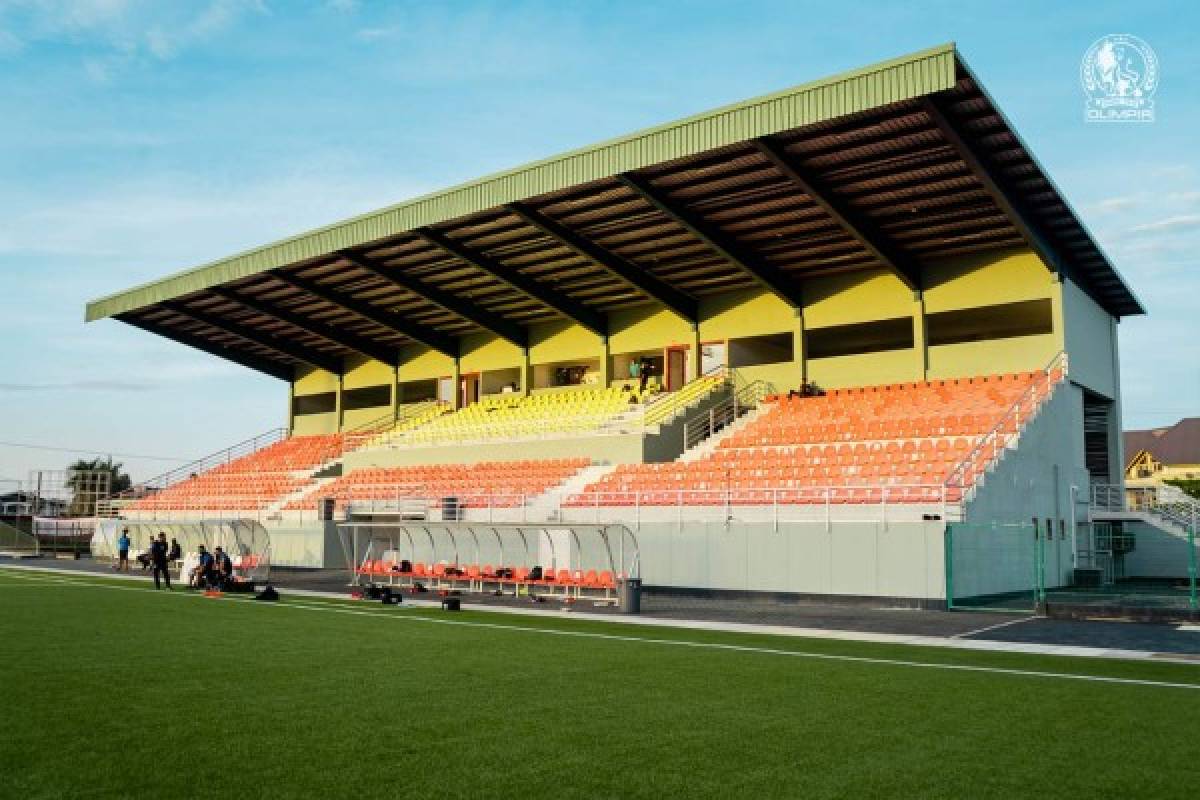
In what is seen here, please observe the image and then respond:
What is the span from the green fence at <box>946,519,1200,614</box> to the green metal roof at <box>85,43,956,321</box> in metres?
9.70

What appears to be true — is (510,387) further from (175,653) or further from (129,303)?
(175,653)

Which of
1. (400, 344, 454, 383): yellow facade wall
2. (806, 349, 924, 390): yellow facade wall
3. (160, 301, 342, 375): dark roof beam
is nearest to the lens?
(806, 349, 924, 390): yellow facade wall

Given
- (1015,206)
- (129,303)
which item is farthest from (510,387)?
(1015,206)

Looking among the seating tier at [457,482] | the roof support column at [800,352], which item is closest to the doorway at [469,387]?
the seating tier at [457,482]

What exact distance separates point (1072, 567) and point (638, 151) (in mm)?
16923

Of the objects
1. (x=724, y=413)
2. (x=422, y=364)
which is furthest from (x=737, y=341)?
(x=422, y=364)

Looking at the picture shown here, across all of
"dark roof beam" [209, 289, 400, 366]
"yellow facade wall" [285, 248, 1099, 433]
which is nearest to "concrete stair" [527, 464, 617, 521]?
"yellow facade wall" [285, 248, 1099, 433]

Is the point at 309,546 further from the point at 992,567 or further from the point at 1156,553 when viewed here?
the point at 1156,553

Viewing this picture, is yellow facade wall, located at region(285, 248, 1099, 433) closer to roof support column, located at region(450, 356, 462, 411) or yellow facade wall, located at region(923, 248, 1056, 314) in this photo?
yellow facade wall, located at region(923, 248, 1056, 314)

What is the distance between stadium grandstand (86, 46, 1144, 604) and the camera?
76.4ft

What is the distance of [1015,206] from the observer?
26906 mm

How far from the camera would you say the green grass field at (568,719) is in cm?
634

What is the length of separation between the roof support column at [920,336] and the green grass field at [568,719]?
19.7 metres

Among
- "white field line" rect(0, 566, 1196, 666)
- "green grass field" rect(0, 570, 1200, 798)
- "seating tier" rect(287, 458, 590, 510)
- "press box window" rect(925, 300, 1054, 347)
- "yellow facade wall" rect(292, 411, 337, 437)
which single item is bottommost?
"white field line" rect(0, 566, 1196, 666)
